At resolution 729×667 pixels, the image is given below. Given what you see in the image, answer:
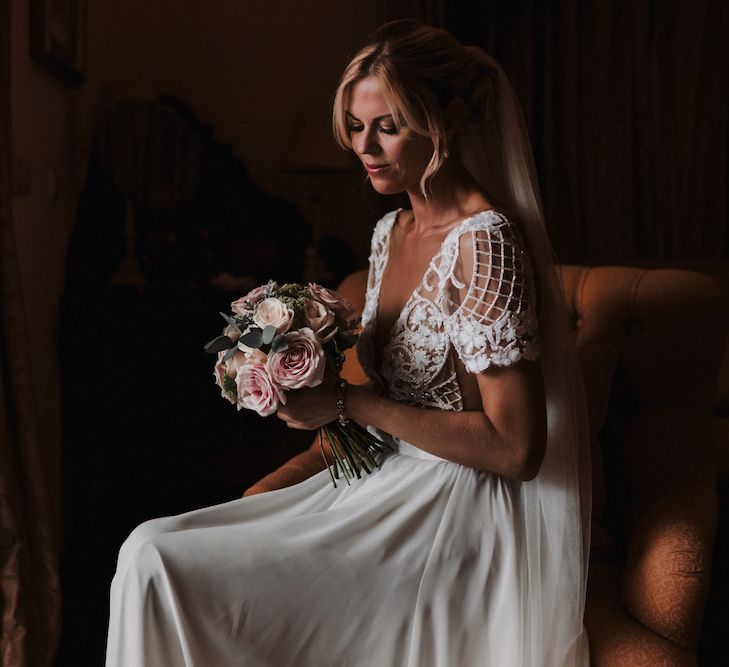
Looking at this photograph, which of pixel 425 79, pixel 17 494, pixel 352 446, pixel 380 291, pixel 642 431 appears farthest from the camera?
pixel 17 494

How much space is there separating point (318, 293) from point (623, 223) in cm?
228

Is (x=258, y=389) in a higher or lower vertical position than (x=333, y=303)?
lower

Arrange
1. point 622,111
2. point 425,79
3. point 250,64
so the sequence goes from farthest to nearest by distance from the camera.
Result: point 250,64
point 622,111
point 425,79

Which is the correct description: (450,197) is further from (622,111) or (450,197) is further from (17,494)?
(622,111)

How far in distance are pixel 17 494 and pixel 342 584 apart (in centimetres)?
123

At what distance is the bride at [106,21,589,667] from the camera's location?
4.77ft

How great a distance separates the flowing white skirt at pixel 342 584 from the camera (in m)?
1.42

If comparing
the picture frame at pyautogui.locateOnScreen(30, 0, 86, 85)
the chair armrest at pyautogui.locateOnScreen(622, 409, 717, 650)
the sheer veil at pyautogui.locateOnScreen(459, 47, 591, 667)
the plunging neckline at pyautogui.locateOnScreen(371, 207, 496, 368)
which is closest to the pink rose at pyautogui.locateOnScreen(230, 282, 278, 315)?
→ the plunging neckline at pyautogui.locateOnScreen(371, 207, 496, 368)

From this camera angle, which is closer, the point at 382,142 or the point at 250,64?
the point at 382,142

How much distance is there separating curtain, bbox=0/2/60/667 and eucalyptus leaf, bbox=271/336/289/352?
109cm

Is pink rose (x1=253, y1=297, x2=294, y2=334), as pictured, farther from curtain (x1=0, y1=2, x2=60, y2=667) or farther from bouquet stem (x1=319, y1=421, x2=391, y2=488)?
curtain (x1=0, y1=2, x2=60, y2=667)

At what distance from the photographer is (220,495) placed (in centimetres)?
333

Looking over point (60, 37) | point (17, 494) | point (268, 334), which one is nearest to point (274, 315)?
point (268, 334)

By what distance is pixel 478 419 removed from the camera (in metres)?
1.56
